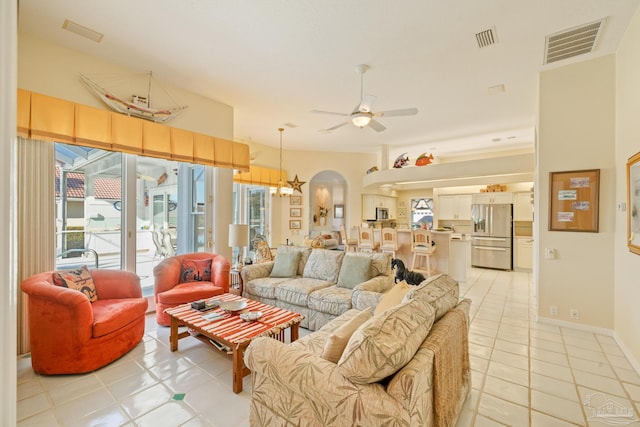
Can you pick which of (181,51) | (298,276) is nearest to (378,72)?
(181,51)

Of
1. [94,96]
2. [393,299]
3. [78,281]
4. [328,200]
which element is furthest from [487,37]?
[328,200]

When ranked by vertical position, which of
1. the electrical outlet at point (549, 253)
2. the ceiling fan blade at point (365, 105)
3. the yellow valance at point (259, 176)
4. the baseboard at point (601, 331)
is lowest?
the baseboard at point (601, 331)

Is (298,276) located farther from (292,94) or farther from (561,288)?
(561,288)

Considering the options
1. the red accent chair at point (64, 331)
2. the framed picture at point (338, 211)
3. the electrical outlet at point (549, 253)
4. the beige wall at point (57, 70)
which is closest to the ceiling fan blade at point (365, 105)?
the beige wall at point (57, 70)

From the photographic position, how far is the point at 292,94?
4211mm

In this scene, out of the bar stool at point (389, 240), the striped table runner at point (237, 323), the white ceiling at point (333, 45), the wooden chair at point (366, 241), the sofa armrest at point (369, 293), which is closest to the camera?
the striped table runner at point (237, 323)

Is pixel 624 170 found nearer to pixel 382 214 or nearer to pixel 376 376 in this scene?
pixel 376 376

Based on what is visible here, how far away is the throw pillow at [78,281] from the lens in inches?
108

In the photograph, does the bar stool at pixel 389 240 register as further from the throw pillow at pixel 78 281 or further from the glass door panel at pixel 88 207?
the throw pillow at pixel 78 281

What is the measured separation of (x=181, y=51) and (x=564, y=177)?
4.76 m

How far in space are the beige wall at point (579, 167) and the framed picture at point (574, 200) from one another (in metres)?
0.07

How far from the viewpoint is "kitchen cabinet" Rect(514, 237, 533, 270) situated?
686 centimetres

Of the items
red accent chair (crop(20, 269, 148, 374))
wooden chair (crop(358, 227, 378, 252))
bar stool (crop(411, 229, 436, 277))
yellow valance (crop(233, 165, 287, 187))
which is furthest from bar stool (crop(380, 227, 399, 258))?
red accent chair (crop(20, 269, 148, 374))

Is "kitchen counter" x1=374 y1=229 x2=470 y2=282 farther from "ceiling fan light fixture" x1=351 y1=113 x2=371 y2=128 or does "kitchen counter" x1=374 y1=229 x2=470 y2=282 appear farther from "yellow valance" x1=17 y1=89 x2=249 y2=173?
"yellow valance" x1=17 y1=89 x2=249 y2=173
